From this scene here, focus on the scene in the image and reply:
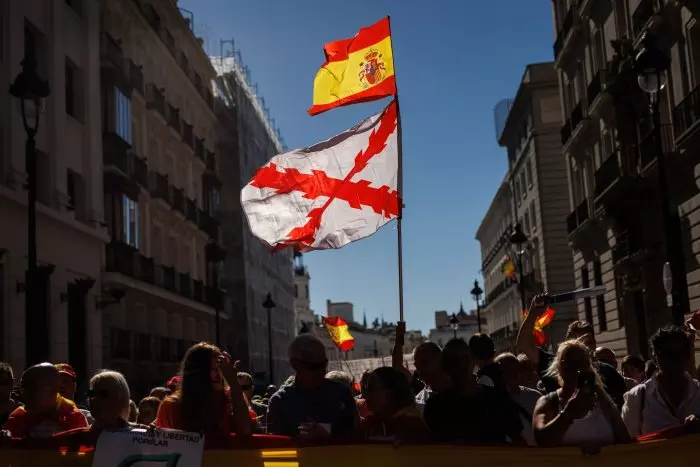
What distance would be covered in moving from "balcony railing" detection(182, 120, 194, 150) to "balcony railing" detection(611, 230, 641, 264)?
1869 centimetres

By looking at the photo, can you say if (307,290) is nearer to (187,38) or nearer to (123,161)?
(187,38)

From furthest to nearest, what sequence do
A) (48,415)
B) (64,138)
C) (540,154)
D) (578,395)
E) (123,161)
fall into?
(540,154) < (123,161) < (64,138) < (48,415) < (578,395)

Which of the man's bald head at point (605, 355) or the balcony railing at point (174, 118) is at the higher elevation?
the balcony railing at point (174, 118)

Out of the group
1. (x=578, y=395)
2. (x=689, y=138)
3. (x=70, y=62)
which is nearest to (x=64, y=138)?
(x=70, y=62)

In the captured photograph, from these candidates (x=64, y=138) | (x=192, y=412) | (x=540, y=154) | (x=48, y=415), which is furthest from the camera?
(x=540, y=154)

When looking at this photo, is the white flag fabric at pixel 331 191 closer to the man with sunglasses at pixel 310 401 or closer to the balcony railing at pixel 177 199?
the man with sunglasses at pixel 310 401

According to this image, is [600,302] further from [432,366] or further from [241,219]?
[432,366]

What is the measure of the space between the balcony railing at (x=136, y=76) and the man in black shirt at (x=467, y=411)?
2680 cm

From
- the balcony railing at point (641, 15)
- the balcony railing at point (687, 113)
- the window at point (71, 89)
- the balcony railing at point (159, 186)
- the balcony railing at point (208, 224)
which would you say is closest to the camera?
the balcony railing at point (687, 113)

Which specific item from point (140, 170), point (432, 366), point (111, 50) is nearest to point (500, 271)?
point (140, 170)

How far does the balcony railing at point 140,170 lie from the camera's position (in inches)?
1216

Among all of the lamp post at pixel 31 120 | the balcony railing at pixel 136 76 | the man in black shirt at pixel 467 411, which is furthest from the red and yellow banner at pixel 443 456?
the balcony railing at pixel 136 76

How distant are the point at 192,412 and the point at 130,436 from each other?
0.41m

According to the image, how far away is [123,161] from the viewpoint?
2877cm
